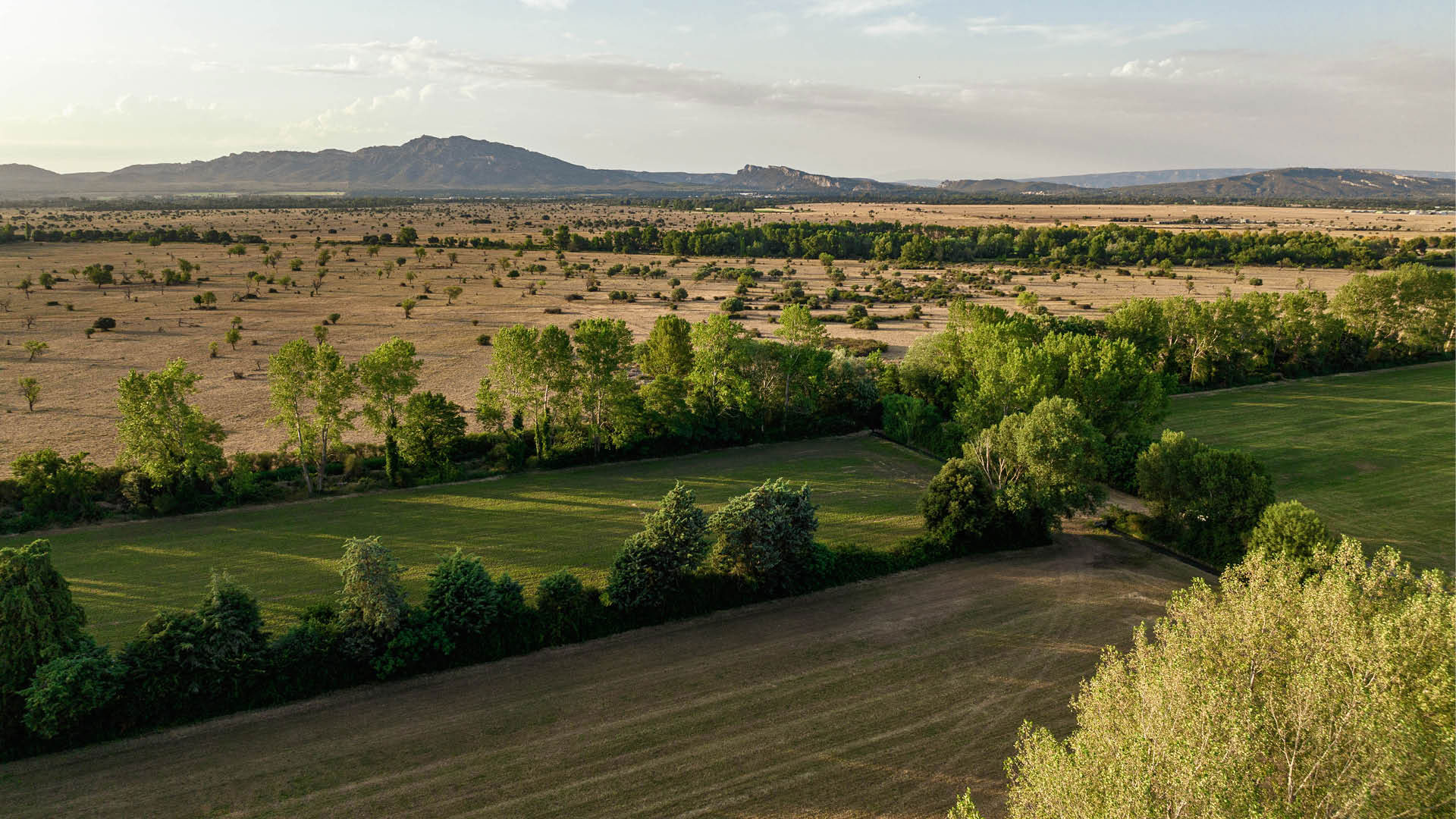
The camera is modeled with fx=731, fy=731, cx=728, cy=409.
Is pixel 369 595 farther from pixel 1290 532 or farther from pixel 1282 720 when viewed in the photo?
pixel 1290 532

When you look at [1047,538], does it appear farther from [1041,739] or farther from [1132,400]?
[1041,739]

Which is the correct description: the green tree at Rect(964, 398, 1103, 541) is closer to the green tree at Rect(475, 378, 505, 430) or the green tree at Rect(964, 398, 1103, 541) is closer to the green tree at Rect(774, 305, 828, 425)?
the green tree at Rect(774, 305, 828, 425)

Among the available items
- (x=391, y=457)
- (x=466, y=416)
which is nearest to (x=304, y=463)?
(x=391, y=457)

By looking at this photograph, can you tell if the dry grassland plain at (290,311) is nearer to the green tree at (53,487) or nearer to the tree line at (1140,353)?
the green tree at (53,487)

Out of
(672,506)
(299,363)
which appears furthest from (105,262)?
(672,506)

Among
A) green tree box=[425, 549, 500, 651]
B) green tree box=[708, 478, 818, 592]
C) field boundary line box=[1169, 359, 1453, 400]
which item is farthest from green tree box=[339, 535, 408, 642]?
field boundary line box=[1169, 359, 1453, 400]

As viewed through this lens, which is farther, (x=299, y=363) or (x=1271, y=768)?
(x=299, y=363)

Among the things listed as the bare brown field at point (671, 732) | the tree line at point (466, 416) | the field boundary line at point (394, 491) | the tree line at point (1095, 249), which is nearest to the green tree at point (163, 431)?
the tree line at point (466, 416)
